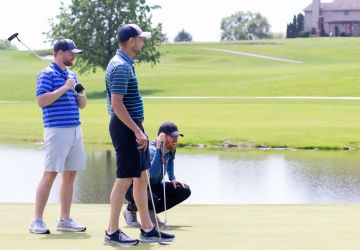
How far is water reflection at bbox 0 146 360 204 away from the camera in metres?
19.8

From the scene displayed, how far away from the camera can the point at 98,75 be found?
92500mm

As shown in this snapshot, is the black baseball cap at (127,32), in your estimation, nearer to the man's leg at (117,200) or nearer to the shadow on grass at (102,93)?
the man's leg at (117,200)

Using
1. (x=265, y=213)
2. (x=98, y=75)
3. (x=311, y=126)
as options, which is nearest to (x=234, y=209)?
(x=265, y=213)

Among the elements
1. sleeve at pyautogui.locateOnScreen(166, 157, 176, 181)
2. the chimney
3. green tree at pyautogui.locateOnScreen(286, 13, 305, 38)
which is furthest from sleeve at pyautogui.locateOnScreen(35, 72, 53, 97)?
the chimney

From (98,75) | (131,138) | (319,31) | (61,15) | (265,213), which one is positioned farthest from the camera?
(319,31)

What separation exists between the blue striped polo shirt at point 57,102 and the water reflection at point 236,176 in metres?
7.90

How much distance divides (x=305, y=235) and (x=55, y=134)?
2807mm

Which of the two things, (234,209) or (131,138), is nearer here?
(131,138)

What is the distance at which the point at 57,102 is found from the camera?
10602 mm

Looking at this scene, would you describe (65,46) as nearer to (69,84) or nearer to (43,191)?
(69,84)

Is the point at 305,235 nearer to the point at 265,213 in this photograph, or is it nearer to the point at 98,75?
the point at 265,213

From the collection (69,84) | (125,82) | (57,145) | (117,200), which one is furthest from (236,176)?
(125,82)

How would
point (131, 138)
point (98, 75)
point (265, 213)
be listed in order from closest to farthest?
point (131, 138) < point (265, 213) < point (98, 75)

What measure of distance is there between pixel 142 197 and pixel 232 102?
44031 millimetres
